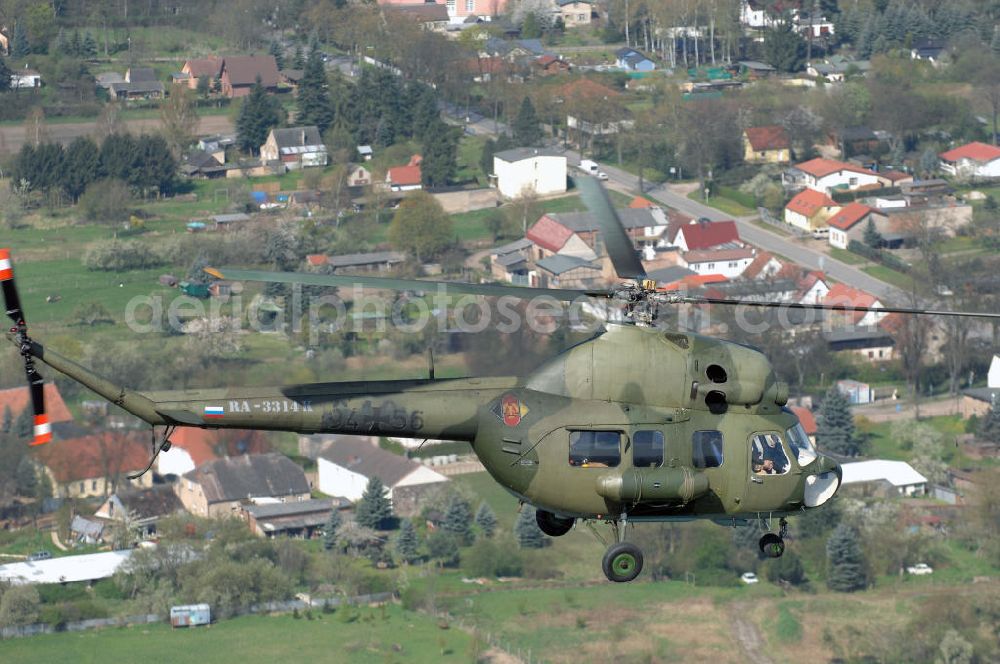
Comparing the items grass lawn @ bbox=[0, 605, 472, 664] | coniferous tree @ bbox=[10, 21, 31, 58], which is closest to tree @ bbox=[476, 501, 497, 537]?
grass lawn @ bbox=[0, 605, 472, 664]

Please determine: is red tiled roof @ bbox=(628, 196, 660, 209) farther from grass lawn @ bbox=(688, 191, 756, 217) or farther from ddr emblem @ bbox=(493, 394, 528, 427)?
ddr emblem @ bbox=(493, 394, 528, 427)

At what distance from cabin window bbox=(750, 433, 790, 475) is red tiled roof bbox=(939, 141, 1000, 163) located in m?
86.0

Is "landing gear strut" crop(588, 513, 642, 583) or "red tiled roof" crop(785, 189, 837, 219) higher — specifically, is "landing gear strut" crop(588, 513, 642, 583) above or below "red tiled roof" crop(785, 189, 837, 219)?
above

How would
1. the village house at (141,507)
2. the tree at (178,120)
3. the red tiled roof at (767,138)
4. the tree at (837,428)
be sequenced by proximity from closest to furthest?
the village house at (141,507) < the tree at (837,428) < the tree at (178,120) < the red tiled roof at (767,138)

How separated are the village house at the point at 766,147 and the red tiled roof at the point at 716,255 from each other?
815 inches

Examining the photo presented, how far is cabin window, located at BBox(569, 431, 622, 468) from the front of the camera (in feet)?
78.6

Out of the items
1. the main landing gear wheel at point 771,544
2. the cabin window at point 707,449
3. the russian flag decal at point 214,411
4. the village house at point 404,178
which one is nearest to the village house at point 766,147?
the village house at point 404,178

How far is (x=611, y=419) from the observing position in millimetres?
24016

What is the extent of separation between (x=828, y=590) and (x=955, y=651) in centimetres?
467

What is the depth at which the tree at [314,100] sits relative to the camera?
114 meters

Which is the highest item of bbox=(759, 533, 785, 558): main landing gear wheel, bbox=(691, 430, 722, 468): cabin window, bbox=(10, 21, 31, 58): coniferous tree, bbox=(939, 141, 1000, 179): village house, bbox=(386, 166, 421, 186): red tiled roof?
bbox=(691, 430, 722, 468): cabin window

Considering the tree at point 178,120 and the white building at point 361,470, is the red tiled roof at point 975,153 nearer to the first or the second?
the tree at point 178,120

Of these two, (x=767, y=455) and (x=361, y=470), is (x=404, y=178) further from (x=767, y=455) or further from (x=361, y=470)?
(x=767, y=455)

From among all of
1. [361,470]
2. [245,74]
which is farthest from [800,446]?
[245,74]
